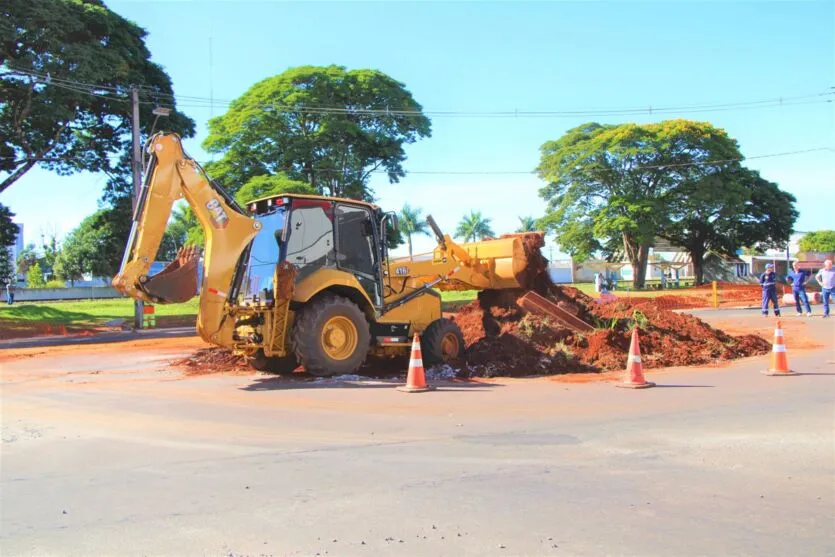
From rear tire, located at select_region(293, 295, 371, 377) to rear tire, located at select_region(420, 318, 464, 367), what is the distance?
1.16m

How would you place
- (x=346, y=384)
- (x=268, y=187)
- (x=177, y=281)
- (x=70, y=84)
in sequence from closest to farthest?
(x=177, y=281) < (x=346, y=384) < (x=70, y=84) < (x=268, y=187)

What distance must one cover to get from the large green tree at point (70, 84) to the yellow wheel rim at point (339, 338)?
20007 millimetres

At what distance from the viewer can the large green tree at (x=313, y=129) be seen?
33.6 metres

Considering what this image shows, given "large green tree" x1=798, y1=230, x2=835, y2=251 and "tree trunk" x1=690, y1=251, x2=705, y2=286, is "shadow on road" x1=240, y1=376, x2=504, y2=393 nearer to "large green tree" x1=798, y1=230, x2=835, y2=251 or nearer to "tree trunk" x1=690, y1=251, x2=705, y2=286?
"tree trunk" x1=690, y1=251, x2=705, y2=286

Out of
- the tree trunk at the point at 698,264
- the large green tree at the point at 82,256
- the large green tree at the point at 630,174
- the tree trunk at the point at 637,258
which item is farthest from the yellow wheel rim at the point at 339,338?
the large green tree at the point at 82,256

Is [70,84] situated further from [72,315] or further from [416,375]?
[416,375]

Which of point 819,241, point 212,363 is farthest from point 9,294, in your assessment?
point 819,241

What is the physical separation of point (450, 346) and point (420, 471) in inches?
239

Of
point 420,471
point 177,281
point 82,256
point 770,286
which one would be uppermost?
point 82,256

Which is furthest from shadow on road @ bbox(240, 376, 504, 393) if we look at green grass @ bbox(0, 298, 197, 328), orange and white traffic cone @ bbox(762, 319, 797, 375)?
green grass @ bbox(0, 298, 197, 328)

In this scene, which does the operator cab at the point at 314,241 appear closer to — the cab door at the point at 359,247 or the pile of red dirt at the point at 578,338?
the cab door at the point at 359,247

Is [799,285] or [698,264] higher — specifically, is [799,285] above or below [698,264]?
below

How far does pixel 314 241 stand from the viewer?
32.7 ft

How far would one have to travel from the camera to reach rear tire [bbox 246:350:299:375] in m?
10.7
